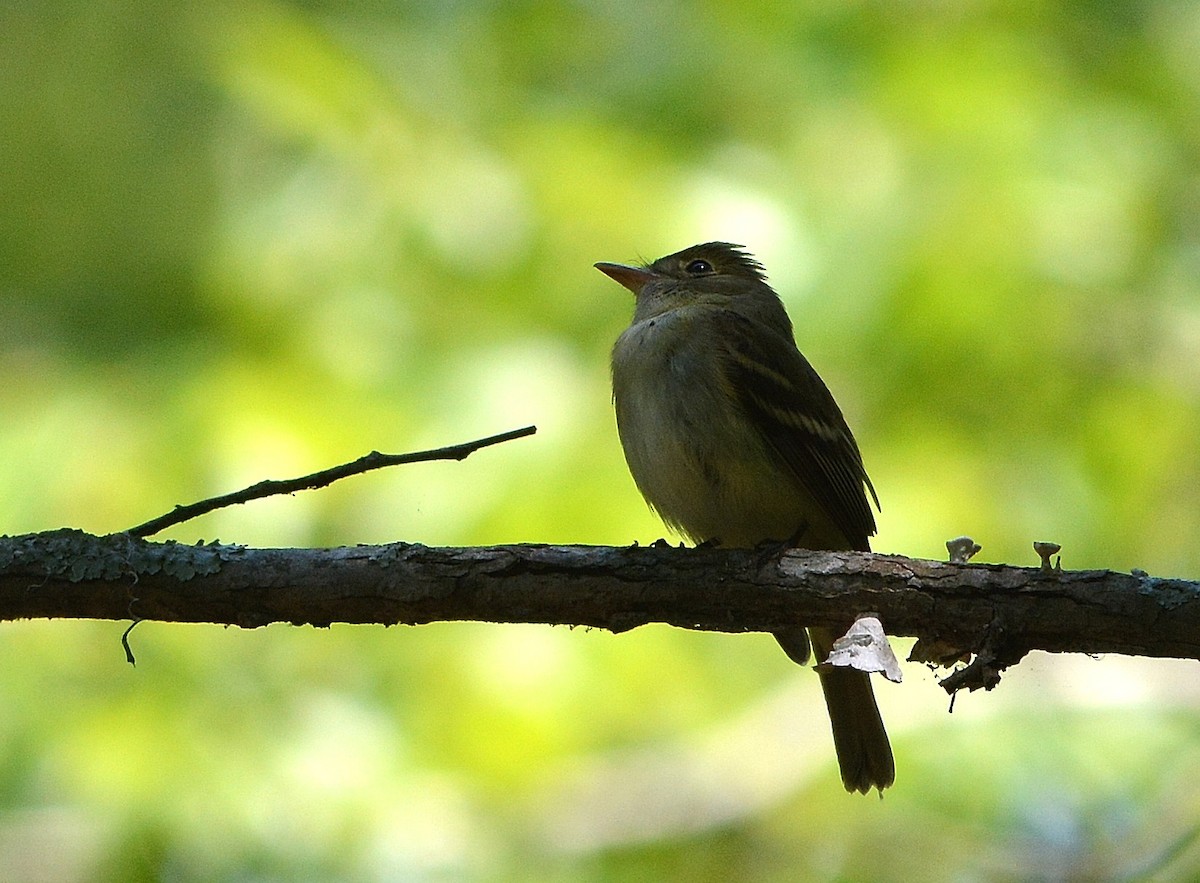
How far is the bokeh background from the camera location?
5.38 meters

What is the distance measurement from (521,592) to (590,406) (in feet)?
7.83

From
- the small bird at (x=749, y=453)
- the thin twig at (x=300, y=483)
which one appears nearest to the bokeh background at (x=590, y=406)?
the small bird at (x=749, y=453)

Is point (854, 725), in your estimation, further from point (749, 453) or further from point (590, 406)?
point (590, 406)

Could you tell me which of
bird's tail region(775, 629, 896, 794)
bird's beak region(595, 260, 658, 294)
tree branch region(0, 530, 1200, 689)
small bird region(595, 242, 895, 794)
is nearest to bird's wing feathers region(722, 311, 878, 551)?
small bird region(595, 242, 895, 794)

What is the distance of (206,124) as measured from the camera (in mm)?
8570

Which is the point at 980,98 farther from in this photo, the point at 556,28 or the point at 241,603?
the point at 241,603

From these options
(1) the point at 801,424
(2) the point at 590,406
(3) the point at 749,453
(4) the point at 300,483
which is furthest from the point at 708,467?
(4) the point at 300,483

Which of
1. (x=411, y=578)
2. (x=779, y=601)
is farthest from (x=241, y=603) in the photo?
(x=779, y=601)

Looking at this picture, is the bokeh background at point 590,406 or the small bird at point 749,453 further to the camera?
the bokeh background at point 590,406

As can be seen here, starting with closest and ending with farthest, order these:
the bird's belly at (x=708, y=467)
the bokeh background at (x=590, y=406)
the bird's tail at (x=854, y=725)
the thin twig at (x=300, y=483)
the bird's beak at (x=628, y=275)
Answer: the thin twig at (x=300, y=483), the bird's belly at (x=708, y=467), the bird's tail at (x=854, y=725), the bokeh background at (x=590, y=406), the bird's beak at (x=628, y=275)

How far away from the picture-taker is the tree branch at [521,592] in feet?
11.6

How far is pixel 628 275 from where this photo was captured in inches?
223

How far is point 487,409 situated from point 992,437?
82.7 inches

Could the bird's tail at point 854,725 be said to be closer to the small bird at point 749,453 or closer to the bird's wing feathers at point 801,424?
the small bird at point 749,453
